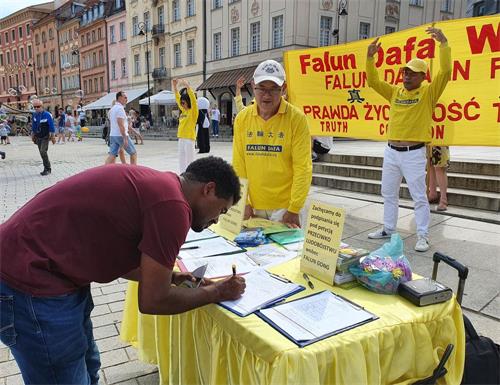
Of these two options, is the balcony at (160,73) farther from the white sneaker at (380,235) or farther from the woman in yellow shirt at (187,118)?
the white sneaker at (380,235)

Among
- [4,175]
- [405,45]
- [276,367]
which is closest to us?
[276,367]

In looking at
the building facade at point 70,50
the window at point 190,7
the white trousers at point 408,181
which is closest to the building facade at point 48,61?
the building facade at point 70,50

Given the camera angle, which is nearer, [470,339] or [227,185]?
[227,185]

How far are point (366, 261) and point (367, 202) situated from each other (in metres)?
5.09

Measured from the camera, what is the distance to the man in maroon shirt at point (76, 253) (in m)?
1.36

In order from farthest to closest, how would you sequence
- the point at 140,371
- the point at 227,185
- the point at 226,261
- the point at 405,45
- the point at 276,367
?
the point at 405,45 → the point at 140,371 → the point at 226,261 → the point at 227,185 → the point at 276,367

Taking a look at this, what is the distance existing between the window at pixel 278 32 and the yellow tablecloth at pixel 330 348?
24.9 m

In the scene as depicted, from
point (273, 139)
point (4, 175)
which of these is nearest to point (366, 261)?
point (273, 139)

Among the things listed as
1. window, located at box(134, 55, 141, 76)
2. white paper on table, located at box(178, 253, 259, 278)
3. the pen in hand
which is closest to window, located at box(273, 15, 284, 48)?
window, located at box(134, 55, 141, 76)

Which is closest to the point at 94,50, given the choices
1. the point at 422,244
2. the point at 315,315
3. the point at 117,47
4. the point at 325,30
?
the point at 117,47

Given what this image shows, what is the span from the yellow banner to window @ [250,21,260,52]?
2130 centimetres

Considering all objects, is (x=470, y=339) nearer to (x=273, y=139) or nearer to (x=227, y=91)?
(x=273, y=139)

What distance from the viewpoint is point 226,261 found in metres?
2.09

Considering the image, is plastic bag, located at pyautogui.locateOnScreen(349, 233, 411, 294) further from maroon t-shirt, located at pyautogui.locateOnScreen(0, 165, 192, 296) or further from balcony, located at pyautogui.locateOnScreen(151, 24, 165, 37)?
balcony, located at pyautogui.locateOnScreen(151, 24, 165, 37)
